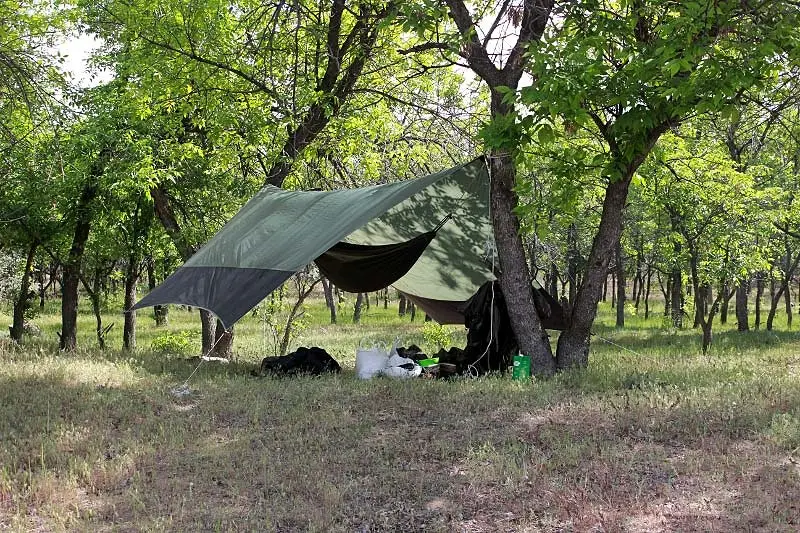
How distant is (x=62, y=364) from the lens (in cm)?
872

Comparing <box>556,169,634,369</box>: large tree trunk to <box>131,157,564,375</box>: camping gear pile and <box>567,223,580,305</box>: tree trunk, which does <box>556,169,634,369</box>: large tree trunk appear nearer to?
<box>131,157,564,375</box>: camping gear pile

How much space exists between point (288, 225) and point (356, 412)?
3162 millimetres

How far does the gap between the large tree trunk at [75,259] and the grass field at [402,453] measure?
4280mm

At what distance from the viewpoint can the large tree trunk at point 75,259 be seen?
465 inches

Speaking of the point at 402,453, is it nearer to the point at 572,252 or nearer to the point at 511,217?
the point at 511,217

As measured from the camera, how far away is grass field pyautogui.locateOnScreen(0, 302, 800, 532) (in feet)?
13.1

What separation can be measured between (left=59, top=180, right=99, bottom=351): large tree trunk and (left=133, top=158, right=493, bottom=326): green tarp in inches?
129

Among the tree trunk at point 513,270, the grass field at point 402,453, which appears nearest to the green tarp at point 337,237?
the tree trunk at point 513,270

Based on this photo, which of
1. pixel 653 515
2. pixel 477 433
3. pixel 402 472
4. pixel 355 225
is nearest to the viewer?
pixel 653 515

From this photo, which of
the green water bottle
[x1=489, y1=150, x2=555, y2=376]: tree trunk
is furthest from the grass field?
[x1=489, y1=150, x2=555, y2=376]: tree trunk

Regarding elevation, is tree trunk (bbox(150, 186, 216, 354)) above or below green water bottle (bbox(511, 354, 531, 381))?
above

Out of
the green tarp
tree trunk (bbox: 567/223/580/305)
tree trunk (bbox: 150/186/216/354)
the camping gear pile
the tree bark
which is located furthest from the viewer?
tree trunk (bbox: 567/223/580/305)

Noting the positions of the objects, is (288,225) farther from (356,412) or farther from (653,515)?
(653,515)

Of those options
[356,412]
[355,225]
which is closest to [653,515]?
[356,412]
